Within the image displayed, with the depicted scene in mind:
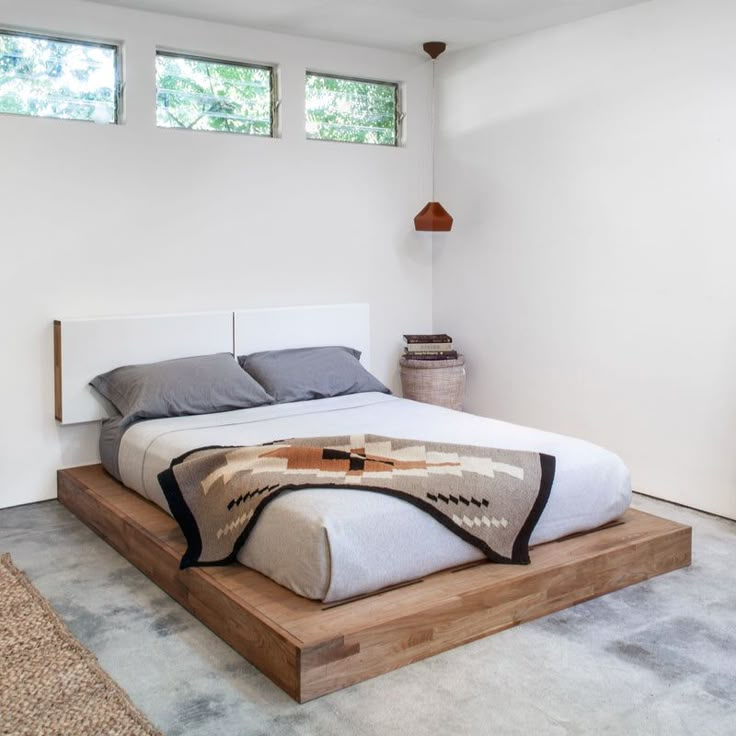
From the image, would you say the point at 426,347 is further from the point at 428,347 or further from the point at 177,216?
the point at 177,216

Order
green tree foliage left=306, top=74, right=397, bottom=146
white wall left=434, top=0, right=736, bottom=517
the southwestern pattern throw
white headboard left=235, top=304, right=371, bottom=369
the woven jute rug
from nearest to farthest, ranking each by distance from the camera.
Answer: the woven jute rug, the southwestern pattern throw, white wall left=434, top=0, right=736, bottom=517, white headboard left=235, top=304, right=371, bottom=369, green tree foliage left=306, top=74, right=397, bottom=146

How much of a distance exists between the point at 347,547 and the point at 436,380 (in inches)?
106

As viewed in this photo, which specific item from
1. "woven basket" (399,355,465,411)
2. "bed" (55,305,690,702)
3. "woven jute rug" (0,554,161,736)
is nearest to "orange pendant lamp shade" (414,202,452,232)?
"woven basket" (399,355,465,411)

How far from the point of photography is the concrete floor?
2336 mm

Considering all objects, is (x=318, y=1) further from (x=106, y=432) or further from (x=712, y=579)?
(x=712, y=579)

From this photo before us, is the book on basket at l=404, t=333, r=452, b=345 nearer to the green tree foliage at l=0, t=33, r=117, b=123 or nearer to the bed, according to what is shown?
the bed

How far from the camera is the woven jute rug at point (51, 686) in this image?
2.28 metres

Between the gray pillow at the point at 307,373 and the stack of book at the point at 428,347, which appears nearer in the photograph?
the gray pillow at the point at 307,373

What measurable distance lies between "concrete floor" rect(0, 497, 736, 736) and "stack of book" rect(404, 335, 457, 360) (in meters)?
2.30

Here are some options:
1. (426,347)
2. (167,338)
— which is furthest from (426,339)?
(167,338)

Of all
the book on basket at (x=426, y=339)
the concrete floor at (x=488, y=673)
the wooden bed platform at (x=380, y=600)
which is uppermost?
the book on basket at (x=426, y=339)

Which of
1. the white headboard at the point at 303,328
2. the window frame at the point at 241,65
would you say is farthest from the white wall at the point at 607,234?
the window frame at the point at 241,65

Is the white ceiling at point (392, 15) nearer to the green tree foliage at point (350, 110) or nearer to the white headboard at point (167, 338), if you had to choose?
the green tree foliage at point (350, 110)

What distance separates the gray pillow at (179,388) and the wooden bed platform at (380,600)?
66cm
